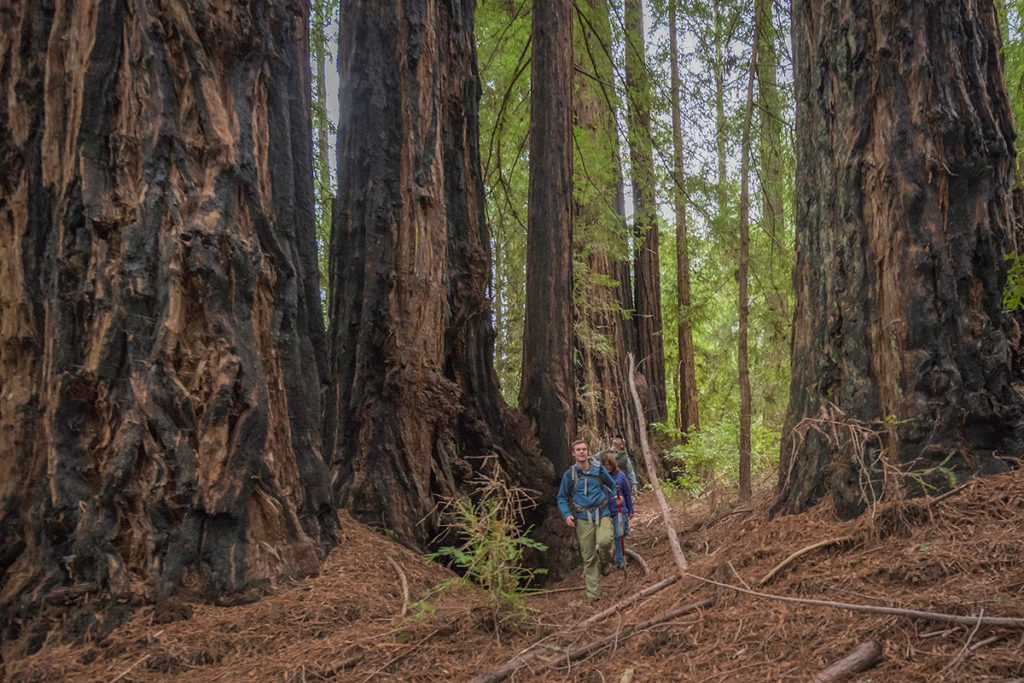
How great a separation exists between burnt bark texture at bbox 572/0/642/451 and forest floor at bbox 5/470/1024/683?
23.7ft

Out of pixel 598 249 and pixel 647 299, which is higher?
pixel 598 249

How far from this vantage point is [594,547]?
21.4ft

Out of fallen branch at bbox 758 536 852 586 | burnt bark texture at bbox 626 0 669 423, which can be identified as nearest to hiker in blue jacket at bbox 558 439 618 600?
fallen branch at bbox 758 536 852 586

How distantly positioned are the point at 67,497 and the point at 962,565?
476 centimetres

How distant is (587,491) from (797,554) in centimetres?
305

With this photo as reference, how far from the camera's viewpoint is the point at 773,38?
8.54 metres

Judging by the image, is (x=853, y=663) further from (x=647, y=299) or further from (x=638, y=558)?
(x=647, y=299)

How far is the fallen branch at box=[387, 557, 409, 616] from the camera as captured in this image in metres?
4.55

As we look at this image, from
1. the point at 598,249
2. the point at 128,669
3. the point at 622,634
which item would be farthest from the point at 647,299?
the point at 128,669

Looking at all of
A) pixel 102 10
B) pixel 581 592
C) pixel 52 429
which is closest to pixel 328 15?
pixel 102 10

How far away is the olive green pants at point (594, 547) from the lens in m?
6.47

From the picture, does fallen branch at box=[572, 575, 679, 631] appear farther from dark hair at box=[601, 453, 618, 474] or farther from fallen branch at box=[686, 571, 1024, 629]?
dark hair at box=[601, 453, 618, 474]

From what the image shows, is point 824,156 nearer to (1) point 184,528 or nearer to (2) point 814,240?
(2) point 814,240

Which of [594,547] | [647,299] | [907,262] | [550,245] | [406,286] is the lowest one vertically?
[594,547]
